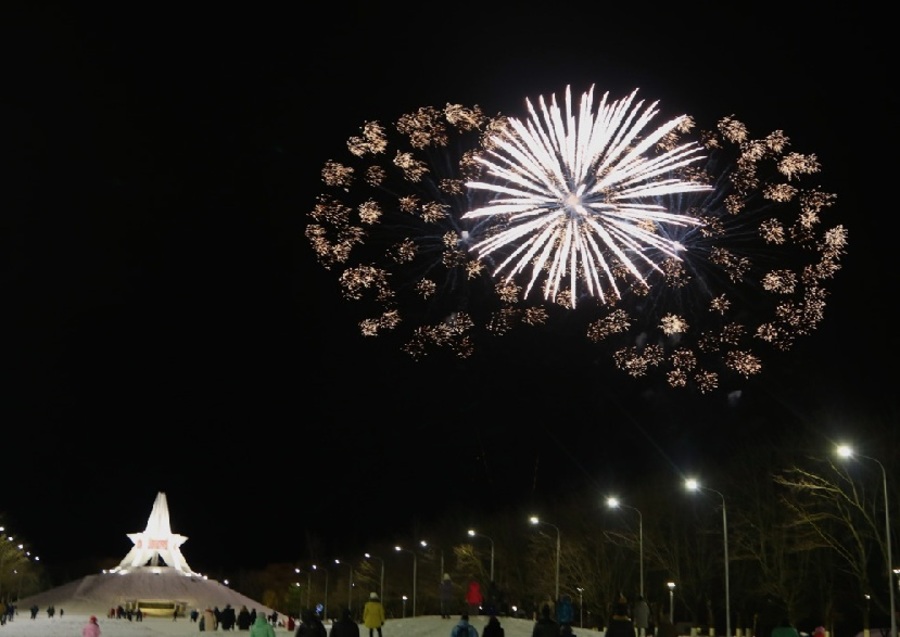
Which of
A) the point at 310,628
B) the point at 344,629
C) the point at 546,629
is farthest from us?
the point at 344,629

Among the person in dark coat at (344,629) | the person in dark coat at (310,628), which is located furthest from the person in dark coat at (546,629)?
the person in dark coat at (310,628)

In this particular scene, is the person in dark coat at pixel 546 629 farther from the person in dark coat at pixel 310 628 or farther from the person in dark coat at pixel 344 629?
the person in dark coat at pixel 310 628

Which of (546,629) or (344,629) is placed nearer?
(546,629)

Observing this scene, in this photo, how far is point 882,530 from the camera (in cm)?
5291

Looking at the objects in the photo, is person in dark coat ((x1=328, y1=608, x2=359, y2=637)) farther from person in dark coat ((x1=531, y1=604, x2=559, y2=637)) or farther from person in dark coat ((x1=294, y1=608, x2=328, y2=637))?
person in dark coat ((x1=531, y1=604, x2=559, y2=637))

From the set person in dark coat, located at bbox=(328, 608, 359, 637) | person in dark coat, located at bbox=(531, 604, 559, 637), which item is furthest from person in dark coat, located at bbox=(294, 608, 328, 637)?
person in dark coat, located at bbox=(531, 604, 559, 637)

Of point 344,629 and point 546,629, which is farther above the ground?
point 546,629

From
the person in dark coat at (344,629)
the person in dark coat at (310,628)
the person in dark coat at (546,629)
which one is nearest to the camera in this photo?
the person in dark coat at (546,629)

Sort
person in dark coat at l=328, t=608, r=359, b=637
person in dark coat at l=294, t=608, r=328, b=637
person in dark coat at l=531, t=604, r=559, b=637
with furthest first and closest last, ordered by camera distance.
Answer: person in dark coat at l=328, t=608, r=359, b=637
person in dark coat at l=294, t=608, r=328, b=637
person in dark coat at l=531, t=604, r=559, b=637

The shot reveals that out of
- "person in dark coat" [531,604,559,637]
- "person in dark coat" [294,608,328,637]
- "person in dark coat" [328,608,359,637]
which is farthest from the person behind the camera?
"person in dark coat" [328,608,359,637]

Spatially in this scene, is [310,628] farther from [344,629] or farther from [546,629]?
[546,629]

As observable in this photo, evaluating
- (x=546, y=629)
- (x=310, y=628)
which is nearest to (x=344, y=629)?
(x=310, y=628)

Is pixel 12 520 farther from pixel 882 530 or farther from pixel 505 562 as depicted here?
pixel 882 530

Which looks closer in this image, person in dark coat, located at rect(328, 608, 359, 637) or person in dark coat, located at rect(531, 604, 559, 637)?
person in dark coat, located at rect(531, 604, 559, 637)
